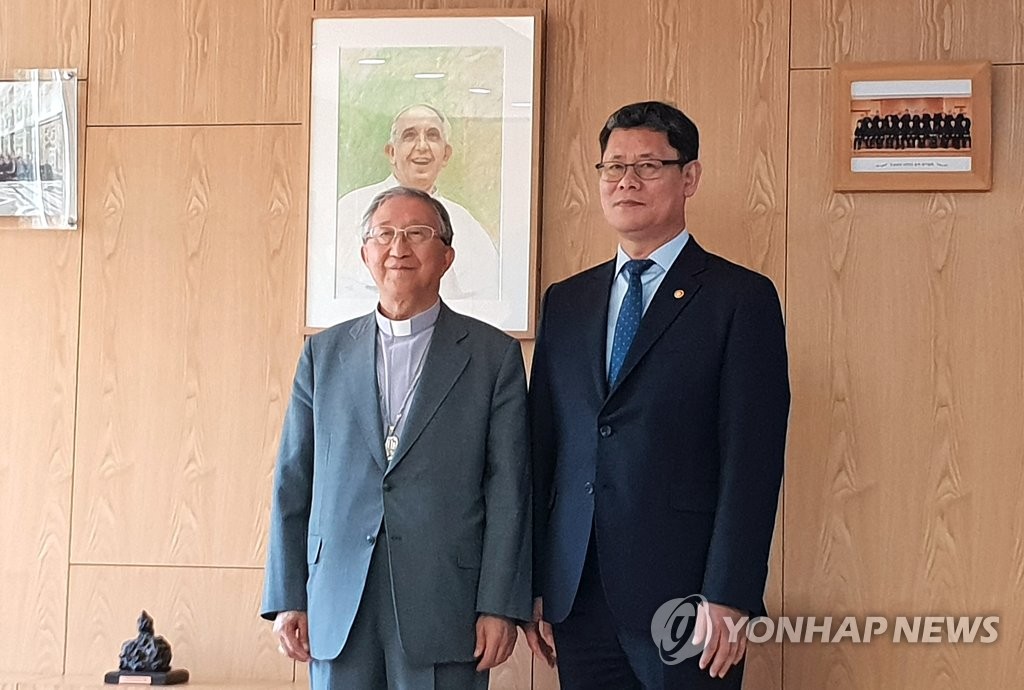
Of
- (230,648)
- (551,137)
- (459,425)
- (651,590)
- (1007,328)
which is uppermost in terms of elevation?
(551,137)

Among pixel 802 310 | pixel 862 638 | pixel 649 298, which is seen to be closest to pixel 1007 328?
pixel 802 310

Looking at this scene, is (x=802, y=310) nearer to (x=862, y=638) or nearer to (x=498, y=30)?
(x=862, y=638)

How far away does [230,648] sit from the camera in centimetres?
339

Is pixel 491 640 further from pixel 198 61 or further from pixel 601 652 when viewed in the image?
pixel 198 61

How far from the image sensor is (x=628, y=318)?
2.63 m

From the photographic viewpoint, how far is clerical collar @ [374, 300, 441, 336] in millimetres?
2705

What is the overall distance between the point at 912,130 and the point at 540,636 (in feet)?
5.21

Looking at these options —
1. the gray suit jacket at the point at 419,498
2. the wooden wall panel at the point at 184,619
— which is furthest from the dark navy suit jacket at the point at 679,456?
the wooden wall panel at the point at 184,619

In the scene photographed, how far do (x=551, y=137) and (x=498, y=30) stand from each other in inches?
12.4

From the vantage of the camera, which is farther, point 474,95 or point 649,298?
point 474,95

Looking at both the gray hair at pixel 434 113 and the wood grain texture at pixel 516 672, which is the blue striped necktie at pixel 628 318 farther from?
the wood grain texture at pixel 516 672

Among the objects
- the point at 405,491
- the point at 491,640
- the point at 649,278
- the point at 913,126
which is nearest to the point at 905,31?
the point at 913,126

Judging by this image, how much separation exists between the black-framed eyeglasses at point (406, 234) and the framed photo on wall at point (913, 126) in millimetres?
1155

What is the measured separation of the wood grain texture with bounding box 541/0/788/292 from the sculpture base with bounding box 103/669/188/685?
54.8 inches
